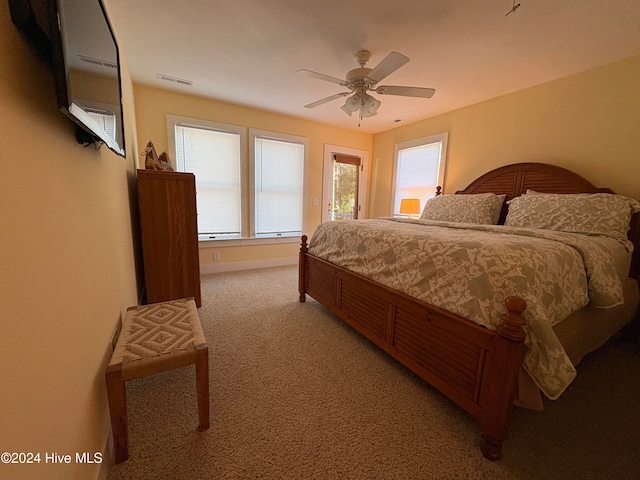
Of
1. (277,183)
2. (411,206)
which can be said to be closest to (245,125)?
(277,183)

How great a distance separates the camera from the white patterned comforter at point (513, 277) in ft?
3.57

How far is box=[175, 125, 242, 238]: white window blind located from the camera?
338 cm

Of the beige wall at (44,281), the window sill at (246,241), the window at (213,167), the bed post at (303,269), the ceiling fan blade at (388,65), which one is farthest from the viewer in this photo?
the window sill at (246,241)

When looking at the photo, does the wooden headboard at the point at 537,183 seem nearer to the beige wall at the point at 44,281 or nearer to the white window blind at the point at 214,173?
the white window blind at the point at 214,173

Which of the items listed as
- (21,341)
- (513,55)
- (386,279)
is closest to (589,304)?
(386,279)

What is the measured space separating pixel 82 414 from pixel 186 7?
2.41 m

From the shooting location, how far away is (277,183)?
408 centimetres

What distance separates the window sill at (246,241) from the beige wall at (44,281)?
258 centimetres

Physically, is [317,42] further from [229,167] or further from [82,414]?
[82,414]

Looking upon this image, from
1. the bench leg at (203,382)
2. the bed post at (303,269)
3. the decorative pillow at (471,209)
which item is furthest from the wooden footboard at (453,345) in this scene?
the decorative pillow at (471,209)

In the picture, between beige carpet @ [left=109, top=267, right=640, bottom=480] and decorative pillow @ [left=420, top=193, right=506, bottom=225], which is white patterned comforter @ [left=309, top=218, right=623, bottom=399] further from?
decorative pillow @ [left=420, top=193, right=506, bottom=225]

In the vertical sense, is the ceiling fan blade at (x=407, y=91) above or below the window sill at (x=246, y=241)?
above

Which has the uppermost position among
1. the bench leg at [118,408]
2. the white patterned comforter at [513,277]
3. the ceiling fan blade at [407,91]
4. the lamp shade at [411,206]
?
the ceiling fan blade at [407,91]

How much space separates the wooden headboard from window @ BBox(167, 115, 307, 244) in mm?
2671
